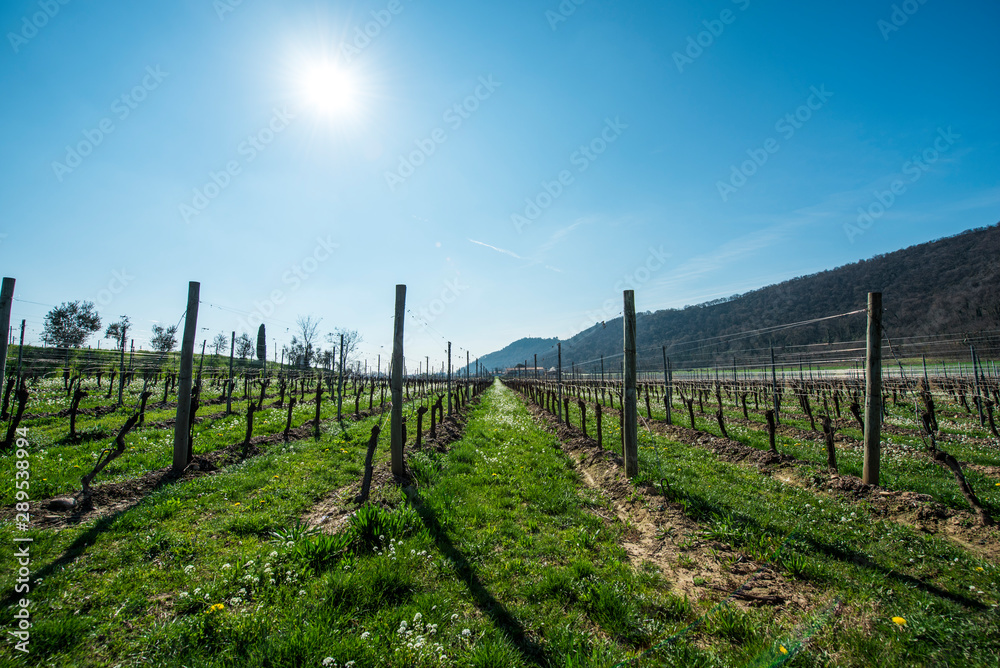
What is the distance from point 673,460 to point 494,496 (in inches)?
202

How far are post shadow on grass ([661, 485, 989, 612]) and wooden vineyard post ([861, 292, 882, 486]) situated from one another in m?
3.25

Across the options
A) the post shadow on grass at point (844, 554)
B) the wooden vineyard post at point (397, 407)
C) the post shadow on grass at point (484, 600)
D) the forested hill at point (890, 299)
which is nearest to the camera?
the post shadow on grass at point (484, 600)

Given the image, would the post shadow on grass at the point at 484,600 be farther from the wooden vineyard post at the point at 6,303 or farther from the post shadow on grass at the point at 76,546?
the wooden vineyard post at the point at 6,303

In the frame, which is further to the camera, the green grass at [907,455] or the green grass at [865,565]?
the green grass at [907,455]

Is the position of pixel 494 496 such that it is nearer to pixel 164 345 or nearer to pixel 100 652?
pixel 100 652

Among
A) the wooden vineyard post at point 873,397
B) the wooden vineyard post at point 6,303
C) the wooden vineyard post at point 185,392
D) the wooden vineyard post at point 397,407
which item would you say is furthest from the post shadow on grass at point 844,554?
the wooden vineyard post at point 6,303

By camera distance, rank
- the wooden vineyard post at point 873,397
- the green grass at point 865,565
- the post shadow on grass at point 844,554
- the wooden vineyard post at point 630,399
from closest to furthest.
Result: the green grass at point 865,565
the post shadow on grass at point 844,554
the wooden vineyard post at point 873,397
the wooden vineyard post at point 630,399

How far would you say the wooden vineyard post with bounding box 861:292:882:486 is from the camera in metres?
6.98

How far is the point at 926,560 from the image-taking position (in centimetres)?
449

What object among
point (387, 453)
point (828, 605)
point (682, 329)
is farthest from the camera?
point (682, 329)

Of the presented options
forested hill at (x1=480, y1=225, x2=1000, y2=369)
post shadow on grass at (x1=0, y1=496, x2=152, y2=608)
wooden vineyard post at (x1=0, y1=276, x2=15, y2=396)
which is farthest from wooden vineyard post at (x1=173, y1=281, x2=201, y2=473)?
forested hill at (x1=480, y1=225, x2=1000, y2=369)

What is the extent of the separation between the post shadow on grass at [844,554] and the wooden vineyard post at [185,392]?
33.8 ft

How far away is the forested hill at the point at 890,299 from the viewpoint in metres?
65.4

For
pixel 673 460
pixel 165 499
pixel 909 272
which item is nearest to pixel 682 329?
pixel 909 272
